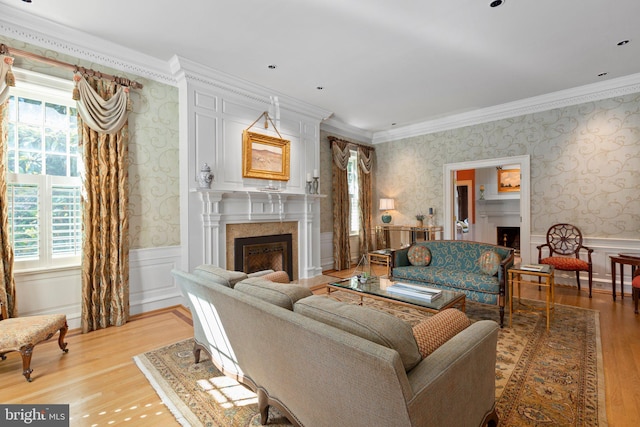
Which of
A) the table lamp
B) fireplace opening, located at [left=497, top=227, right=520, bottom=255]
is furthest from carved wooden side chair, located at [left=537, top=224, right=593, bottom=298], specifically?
fireplace opening, located at [left=497, top=227, right=520, bottom=255]

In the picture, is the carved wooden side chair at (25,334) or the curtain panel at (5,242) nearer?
the carved wooden side chair at (25,334)

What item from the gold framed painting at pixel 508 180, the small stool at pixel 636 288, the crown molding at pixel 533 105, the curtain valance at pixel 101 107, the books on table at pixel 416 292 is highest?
the crown molding at pixel 533 105

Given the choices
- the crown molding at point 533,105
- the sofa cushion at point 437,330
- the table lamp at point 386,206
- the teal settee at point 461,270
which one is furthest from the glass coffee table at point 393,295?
the crown molding at point 533,105

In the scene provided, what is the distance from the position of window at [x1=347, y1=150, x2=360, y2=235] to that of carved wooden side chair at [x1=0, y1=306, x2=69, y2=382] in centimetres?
511

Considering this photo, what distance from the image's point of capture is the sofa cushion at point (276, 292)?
5.38ft

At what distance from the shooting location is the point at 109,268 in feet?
10.9

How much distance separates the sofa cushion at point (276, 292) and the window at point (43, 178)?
2.61m

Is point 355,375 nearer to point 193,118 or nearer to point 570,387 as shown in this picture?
point 570,387

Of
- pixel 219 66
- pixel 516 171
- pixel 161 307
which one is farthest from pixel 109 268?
pixel 516 171

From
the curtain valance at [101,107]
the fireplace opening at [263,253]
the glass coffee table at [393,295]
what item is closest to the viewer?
the glass coffee table at [393,295]

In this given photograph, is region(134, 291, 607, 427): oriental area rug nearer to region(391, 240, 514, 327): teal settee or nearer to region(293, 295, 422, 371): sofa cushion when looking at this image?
region(391, 240, 514, 327): teal settee

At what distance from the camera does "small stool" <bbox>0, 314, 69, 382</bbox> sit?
2.19 m

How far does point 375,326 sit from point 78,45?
13.4 ft

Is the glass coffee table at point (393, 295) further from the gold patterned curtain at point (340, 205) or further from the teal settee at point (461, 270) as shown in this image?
the gold patterned curtain at point (340, 205)
